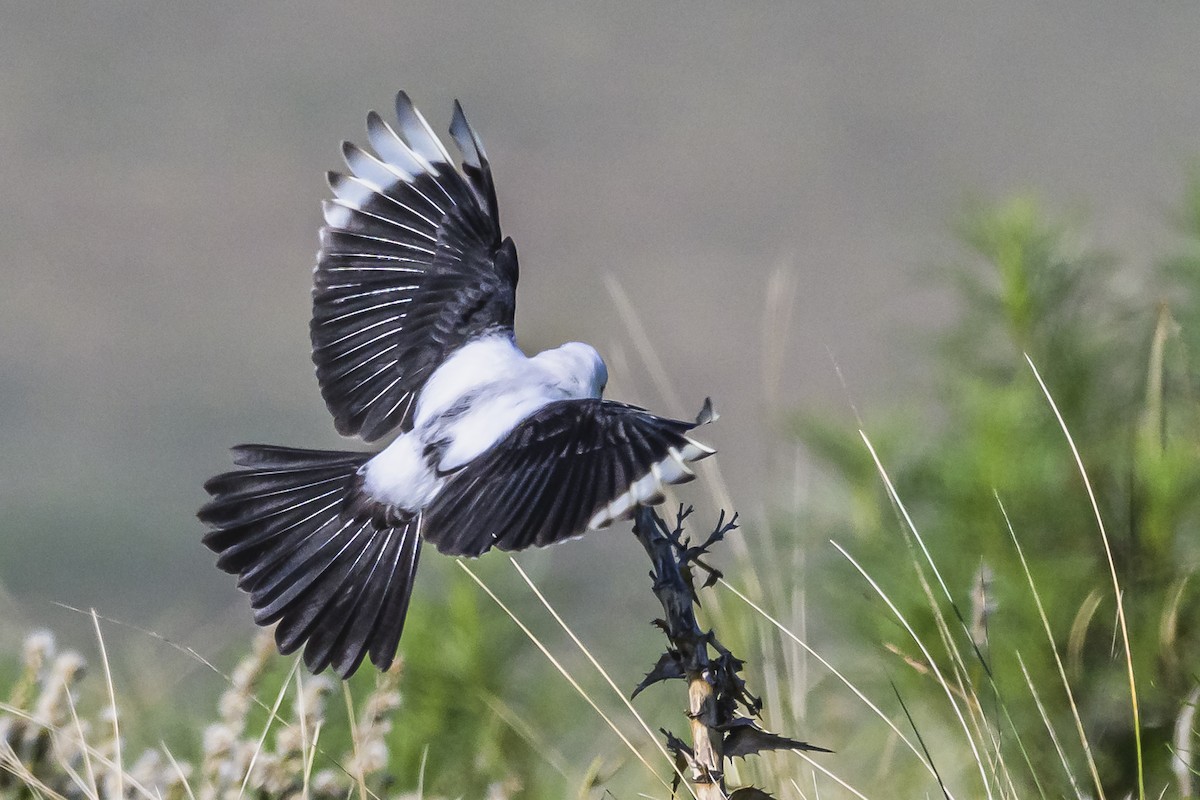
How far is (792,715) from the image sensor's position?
1.31m

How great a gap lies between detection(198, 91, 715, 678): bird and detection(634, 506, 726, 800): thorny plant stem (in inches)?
5.1

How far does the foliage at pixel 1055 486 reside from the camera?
1.55 m

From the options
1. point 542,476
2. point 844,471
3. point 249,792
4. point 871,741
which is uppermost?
point 542,476

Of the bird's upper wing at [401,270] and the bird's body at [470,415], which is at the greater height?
the bird's upper wing at [401,270]

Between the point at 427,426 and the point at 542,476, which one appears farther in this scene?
the point at 427,426

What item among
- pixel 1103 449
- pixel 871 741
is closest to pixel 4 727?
pixel 871 741

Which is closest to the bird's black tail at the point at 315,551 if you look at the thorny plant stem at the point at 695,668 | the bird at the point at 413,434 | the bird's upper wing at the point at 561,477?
the bird at the point at 413,434

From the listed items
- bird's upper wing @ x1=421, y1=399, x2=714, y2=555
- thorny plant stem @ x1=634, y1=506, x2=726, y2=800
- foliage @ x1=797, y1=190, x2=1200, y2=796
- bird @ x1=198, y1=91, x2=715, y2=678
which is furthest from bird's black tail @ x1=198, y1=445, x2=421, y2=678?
foliage @ x1=797, y1=190, x2=1200, y2=796

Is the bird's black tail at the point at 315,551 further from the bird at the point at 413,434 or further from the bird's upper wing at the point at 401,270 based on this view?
the bird's upper wing at the point at 401,270

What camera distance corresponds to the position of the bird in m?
1.01

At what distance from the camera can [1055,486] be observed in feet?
5.29

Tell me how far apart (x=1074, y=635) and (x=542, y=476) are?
77 centimetres

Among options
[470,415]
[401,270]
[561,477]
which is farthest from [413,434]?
[401,270]

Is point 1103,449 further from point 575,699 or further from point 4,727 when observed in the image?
point 4,727
